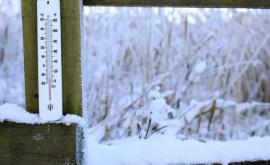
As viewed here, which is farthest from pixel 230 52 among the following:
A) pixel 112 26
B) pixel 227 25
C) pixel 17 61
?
pixel 17 61

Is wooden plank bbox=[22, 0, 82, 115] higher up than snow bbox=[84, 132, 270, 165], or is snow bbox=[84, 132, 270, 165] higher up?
wooden plank bbox=[22, 0, 82, 115]

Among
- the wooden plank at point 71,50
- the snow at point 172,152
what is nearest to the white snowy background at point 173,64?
the snow at point 172,152

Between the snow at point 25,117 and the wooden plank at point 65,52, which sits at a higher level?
the wooden plank at point 65,52

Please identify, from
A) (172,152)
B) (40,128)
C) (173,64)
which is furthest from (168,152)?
(173,64)

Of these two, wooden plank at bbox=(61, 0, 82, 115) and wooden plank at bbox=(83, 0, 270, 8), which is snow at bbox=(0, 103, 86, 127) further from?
wooden plank at bbox=(83, 0, 270, 8)

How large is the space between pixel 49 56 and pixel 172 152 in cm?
40

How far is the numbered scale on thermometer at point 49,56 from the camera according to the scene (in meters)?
1.02

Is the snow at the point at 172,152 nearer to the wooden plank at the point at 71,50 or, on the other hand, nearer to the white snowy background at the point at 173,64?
the wooden plank at the point at 71,50

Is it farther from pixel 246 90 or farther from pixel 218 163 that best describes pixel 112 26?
pixel 218 163

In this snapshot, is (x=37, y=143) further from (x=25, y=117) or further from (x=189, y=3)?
(x=189, y=3)

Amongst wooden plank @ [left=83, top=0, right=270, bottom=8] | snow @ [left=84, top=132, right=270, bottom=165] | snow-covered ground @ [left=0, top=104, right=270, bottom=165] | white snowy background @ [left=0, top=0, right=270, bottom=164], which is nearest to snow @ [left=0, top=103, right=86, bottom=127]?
snow-covered ground @ [left=0, top=104, right=270, bottom=165]

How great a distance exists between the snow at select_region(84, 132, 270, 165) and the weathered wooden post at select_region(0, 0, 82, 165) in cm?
11

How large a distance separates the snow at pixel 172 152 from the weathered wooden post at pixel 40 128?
4.1 inches

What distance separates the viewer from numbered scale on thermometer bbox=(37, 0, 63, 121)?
102cm
